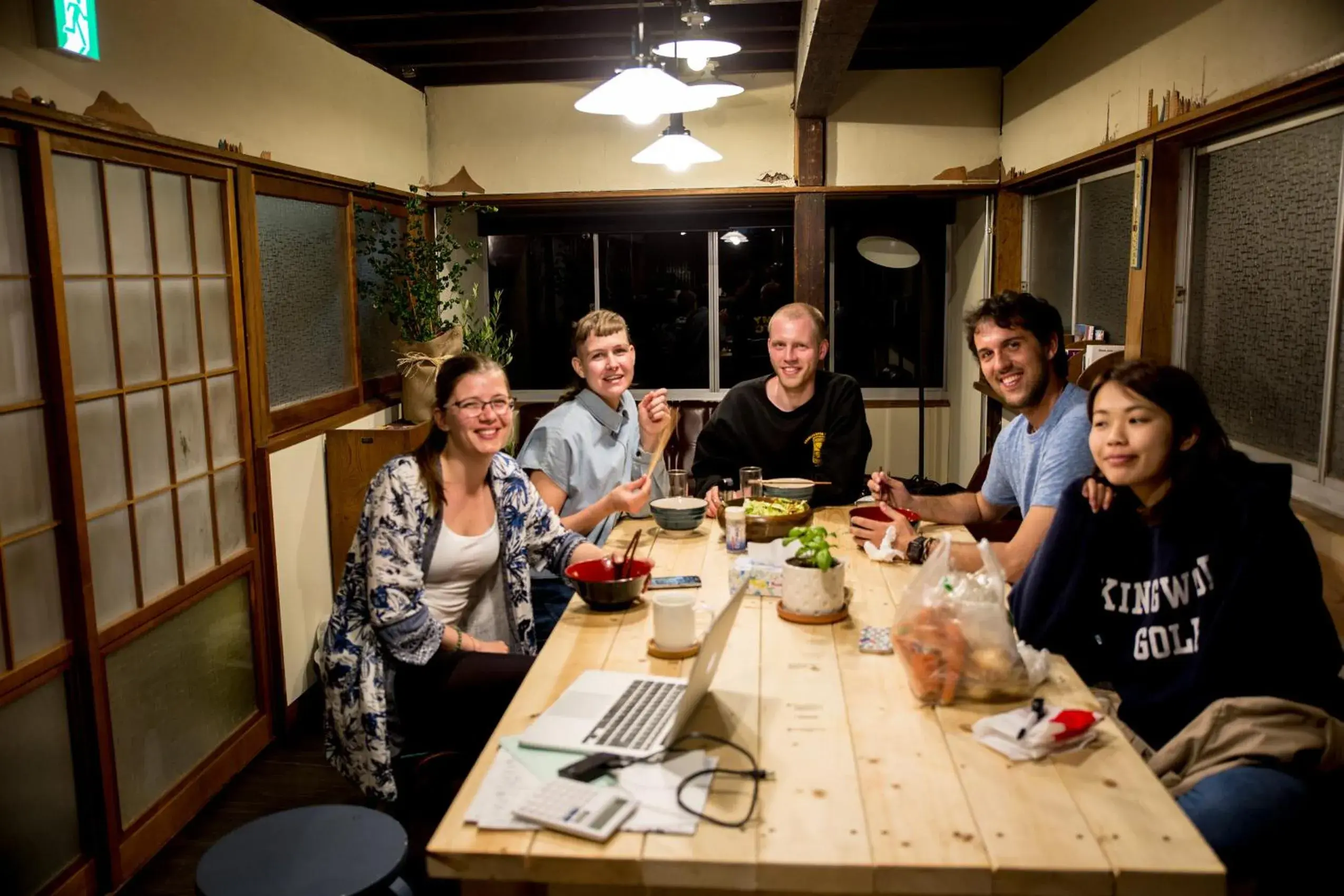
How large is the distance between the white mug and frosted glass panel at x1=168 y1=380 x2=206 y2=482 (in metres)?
1.82

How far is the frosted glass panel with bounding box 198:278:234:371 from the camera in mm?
3219

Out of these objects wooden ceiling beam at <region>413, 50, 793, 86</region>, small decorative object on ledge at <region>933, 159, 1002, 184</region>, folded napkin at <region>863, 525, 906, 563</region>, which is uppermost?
wooden ceiling beam at <region>413, 50, 793, 86</region>

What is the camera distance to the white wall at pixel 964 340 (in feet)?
17.7

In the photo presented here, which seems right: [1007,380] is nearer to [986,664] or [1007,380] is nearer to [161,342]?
[986,664]

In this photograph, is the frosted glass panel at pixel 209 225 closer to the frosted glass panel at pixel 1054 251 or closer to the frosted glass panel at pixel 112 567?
the frosted glass panel at pixel 112 567

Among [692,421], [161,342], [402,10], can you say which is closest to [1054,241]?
[692,421]

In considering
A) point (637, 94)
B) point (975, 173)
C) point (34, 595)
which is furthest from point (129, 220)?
point (975, 173)

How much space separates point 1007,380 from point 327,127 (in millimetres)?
2858

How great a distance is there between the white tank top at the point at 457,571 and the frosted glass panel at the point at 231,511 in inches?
43.3

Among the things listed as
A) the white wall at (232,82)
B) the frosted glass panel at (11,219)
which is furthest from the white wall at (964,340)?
the frosted glass panel at (11,219)

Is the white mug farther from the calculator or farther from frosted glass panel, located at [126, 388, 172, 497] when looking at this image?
frosted glass panel, located at [126, 388, 172, 497]

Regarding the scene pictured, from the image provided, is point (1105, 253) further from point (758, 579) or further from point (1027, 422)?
point (758, 579)

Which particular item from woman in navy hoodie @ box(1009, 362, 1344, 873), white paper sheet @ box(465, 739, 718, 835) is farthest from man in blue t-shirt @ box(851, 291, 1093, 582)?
white paper sheet @ box(465, 739, 718, 835)

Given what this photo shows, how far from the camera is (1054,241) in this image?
489 cm
